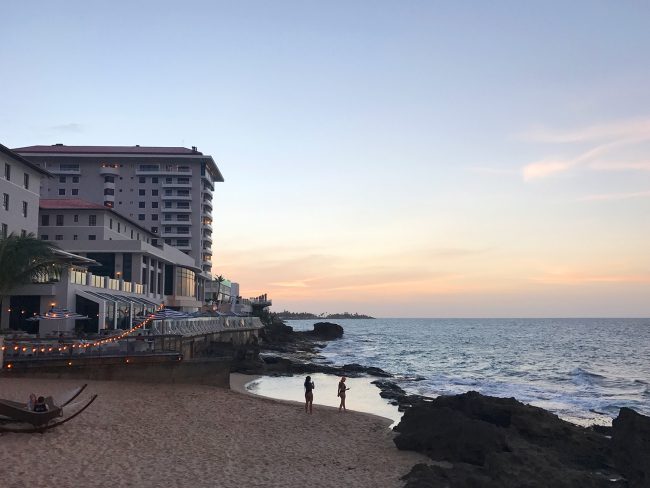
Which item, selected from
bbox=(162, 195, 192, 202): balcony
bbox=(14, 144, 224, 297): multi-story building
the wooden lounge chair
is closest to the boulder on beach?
the wooden lounge chair

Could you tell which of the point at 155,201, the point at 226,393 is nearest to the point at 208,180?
the point at 155,201

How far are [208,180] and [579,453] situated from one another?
10831 cm

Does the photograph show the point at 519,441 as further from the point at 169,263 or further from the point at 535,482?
the point at 169,263

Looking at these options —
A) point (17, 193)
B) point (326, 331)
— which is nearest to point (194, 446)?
point (17, 193)

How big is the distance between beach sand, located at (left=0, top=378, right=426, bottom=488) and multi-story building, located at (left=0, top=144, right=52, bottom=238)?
2371 cm

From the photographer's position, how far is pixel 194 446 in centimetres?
2045

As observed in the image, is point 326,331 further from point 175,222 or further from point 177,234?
point 175,222

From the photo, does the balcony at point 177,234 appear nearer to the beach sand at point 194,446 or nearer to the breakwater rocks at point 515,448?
the beach sand at point 194,446

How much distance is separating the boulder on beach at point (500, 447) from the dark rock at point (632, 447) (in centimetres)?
55

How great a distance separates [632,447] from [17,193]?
47.4 m

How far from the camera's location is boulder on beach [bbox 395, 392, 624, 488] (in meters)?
17.3

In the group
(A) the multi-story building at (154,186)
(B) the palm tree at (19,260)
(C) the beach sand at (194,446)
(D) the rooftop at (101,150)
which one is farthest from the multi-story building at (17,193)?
(D) the rooftop at (101,150)

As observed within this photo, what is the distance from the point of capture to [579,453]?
22.5m

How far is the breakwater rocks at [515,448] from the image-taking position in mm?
17406
